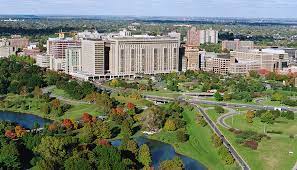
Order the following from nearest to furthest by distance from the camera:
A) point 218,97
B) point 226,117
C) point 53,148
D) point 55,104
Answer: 1. point 53,148
2. point 226,117
3. point 55,104
4. point 218,97

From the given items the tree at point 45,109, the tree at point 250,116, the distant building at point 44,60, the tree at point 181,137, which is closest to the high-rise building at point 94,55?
the distant building at point 44,60

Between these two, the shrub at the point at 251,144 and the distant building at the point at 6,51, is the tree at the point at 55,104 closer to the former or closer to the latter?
the shrub at the point at 251,144

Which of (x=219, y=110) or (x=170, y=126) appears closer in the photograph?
(x=170, y=126)

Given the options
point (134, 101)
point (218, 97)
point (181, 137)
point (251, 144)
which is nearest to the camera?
point (251, 144)

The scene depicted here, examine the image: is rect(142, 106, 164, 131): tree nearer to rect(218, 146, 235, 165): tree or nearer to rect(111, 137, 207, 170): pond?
rect(111, 137, 207, 170): pond

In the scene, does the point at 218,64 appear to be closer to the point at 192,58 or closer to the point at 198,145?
the point at 192,58

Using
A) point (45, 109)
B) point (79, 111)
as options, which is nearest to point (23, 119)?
point (45, 109)

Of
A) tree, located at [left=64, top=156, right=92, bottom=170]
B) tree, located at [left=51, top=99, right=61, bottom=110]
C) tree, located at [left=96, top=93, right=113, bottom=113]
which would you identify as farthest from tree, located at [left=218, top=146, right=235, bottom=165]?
tree, located at [left=51, top=99, right=61, bottom=110]
